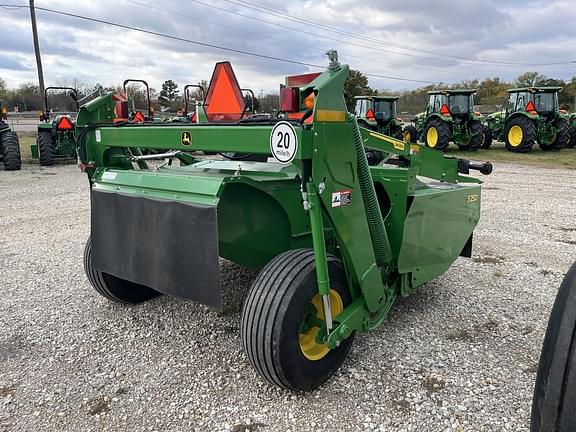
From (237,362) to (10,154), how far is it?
11561 mm

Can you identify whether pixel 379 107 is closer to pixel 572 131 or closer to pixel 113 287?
pixel 572 131

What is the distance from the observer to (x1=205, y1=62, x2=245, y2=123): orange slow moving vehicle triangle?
9.90ft

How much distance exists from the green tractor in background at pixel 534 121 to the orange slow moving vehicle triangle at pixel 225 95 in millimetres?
15276

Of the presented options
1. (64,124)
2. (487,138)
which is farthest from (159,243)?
(487,138)

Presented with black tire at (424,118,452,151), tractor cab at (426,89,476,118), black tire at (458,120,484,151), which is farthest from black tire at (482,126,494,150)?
black tire at (424,118,452,151)

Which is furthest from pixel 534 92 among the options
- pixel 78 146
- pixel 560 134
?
pixel 78 146

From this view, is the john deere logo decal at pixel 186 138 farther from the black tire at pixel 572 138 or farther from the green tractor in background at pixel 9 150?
the black tire at pixel 572 138

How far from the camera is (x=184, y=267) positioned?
264 cm

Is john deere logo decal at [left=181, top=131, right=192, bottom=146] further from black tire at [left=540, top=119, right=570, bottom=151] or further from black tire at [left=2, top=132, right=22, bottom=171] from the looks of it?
black tire at [left=540, top=119, right=570, bottom=151]

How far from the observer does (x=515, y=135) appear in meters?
16.5

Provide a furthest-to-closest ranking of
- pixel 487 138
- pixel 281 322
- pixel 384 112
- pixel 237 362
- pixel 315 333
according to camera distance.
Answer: pixel 384 112, pixel 487 138, pixel 237 362, pixel 315 333, pixel 281 322

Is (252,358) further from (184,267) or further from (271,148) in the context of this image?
(271,148)

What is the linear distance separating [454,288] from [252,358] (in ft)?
7.75

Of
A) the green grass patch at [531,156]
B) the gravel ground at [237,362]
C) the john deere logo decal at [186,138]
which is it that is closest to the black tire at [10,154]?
the gravel ground at [237,362]
